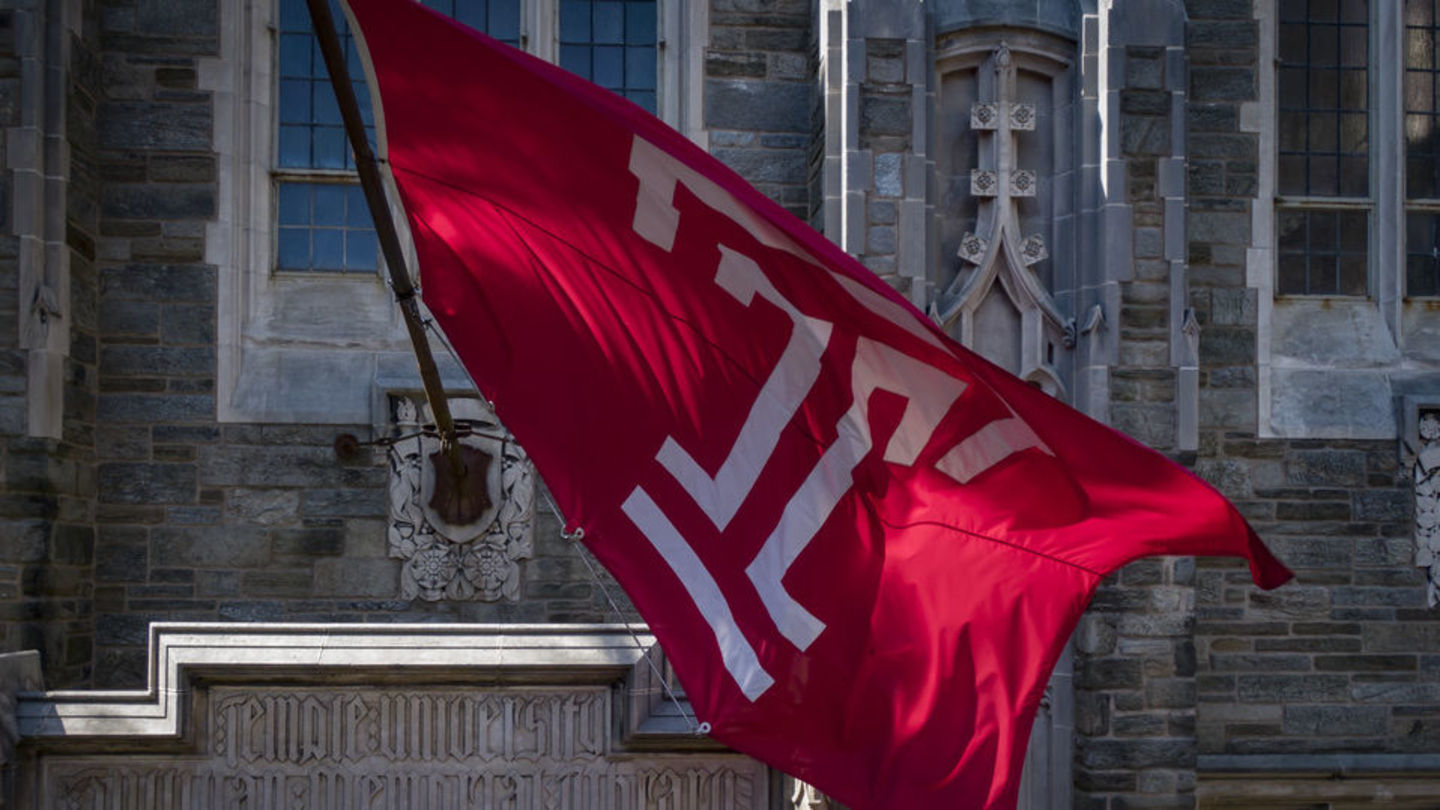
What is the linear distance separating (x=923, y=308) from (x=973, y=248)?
0.52 metres

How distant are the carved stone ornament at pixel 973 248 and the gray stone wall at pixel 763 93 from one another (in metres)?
1.21

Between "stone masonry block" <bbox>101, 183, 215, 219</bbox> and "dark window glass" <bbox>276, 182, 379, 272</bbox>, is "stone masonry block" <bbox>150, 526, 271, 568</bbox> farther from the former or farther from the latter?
"stone masonry block" <bbox>101, 183, 215, 219</bbox>

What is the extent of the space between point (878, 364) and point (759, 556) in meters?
0.60

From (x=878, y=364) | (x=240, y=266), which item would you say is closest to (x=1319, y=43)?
(x=878, y=364)

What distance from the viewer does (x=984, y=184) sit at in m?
7.19

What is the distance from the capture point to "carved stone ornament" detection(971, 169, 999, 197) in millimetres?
7188

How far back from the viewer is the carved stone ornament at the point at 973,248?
23.5 feet

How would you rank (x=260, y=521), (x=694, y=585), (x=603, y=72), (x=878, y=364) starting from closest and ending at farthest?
(x=694, y=585)
(x=878, y=364)
(x=260, y=521)
(x=603, y=72)

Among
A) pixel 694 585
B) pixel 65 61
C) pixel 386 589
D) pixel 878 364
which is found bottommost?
pixel 386 589

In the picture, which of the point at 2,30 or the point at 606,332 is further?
the point at 2,30

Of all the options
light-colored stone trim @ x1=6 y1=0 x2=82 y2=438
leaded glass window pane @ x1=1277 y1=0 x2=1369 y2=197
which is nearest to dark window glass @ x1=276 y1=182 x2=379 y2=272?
Result: light-colored stone trim @ x1=6 y1=0 x2=82 y2=438

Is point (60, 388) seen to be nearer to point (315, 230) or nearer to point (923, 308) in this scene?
point (315, 230)

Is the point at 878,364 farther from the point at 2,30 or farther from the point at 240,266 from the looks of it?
the point at 2,30

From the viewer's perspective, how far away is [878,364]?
3.26 metres
